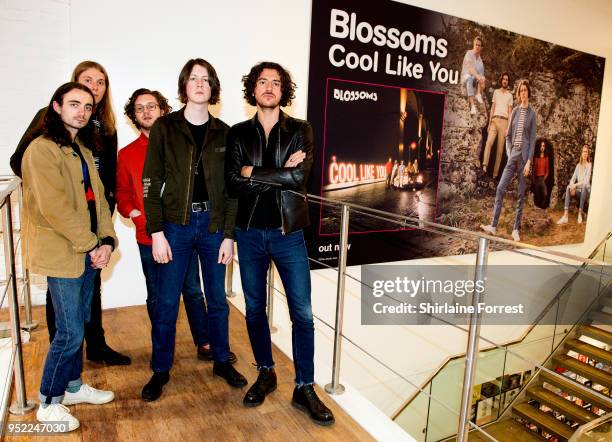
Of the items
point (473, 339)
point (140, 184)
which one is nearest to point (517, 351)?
point (473, 339)

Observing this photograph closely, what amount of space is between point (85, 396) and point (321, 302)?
8.49 feet

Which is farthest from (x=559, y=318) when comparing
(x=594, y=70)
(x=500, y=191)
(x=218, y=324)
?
(x=218, y=324)

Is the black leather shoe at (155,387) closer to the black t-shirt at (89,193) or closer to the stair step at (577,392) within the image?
the black t-shirt at (89,193)

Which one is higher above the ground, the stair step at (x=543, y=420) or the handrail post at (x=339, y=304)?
the handrail post at (x=339, y=304)

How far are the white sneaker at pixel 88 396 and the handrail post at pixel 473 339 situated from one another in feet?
4.73

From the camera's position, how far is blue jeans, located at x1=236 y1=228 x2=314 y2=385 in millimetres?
1819

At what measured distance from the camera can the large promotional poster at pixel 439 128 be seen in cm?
410

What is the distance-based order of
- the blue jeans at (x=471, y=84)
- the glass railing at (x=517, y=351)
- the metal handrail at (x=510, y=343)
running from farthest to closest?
1. the glass railing at (x=517, y=351)
2. the metal handrail at (x=510, y=343)
3. the blue jeans at (x=471, y=84)

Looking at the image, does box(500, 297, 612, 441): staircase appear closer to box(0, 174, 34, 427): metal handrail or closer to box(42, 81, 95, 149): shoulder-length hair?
box(0, 174, 34, 427): metal handrail

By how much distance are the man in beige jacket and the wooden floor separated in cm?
18

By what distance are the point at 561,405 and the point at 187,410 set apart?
4591 mm

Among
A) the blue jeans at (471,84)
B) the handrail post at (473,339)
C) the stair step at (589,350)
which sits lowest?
the stair step at (589,350)

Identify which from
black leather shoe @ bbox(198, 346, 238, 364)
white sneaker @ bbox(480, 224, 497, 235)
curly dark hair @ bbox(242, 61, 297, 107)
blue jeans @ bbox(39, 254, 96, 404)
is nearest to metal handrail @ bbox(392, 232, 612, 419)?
white sneaker @ bbox(480, 224, 497, 235)

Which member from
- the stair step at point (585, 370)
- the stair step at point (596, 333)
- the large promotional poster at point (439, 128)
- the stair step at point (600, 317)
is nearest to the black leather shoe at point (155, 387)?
the large promotional poster at point (439, 128)
